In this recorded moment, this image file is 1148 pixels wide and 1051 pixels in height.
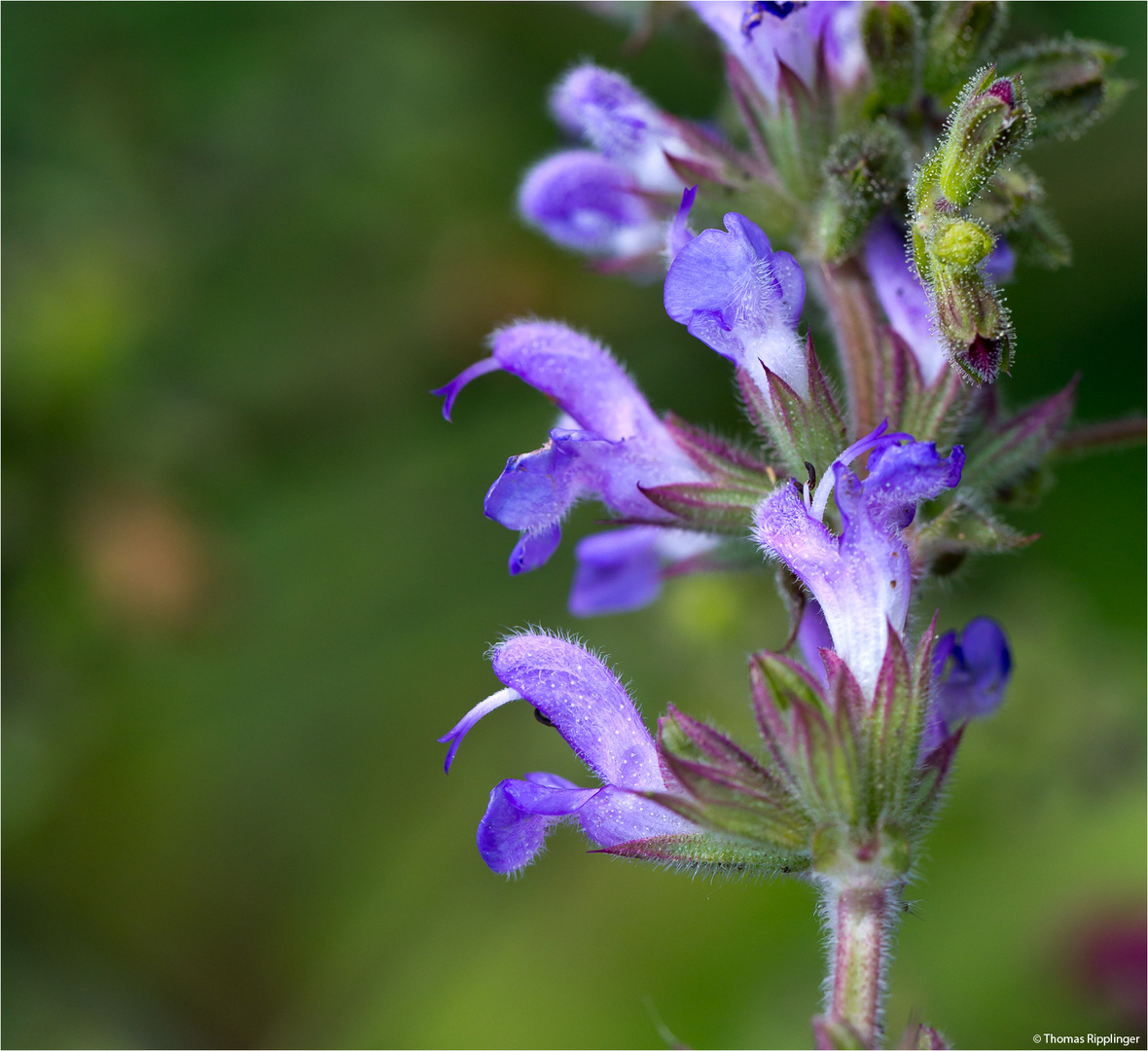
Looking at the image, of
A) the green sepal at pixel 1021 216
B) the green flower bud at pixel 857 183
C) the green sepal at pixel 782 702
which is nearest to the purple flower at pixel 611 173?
the green flower bud at pixel 857 183

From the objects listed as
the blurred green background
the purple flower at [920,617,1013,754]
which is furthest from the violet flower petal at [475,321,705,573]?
the blurred green background

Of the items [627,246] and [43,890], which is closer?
[627,246]

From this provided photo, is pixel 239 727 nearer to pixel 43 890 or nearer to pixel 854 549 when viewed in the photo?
pixel 43 890

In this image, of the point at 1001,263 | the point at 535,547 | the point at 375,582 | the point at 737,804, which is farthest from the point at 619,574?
the point at 375,582

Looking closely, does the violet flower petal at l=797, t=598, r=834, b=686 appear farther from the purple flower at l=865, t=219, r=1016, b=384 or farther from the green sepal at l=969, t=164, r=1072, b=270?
the green sepal at l=969, t=164, r=1072, b=270

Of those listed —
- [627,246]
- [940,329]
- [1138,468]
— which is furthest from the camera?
[1138,468]

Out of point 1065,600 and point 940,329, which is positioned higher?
point 1065,600

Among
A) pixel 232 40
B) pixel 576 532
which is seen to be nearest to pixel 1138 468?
pixel 576 532
